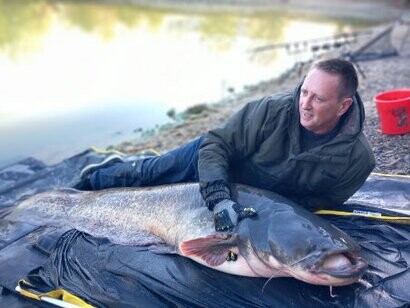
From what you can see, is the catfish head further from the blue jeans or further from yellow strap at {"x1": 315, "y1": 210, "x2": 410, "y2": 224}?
the blue jeans

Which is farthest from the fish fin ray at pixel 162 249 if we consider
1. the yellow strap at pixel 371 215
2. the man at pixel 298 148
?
the yellow strap at pixel 371 215

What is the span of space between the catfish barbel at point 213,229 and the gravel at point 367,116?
2241 millimetres

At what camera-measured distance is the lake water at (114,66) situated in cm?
941

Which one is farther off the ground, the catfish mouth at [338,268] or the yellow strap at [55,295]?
the catfish mouth at [338,268]

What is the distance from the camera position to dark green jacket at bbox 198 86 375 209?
3.61 metres

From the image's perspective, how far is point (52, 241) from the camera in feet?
13.3

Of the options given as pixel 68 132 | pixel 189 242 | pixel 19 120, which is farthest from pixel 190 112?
pixel 189 242

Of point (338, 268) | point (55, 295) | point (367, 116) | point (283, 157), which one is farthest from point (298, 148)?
point (367, 116)

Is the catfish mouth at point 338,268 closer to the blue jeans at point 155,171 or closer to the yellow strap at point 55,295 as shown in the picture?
the yellow strap at point 55,295

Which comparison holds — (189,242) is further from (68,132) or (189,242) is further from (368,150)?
(68,132)

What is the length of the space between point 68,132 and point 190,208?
5970 mm

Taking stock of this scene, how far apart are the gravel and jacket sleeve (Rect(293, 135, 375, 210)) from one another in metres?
1.40

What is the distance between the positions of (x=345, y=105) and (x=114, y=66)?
11576 mm

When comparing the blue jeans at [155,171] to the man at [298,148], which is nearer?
the man at [298,148]
